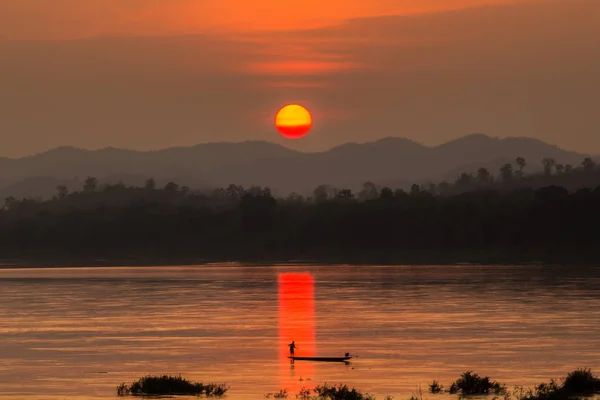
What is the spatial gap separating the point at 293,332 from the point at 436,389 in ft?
91.8

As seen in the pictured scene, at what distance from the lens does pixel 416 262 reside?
192 metres

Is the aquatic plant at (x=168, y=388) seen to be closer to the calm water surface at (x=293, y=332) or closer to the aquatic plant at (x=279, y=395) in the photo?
the calm water surface at (x=293, y=332)

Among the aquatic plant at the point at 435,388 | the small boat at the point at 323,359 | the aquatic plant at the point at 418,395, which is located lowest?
the aquatic plant at the point at 418,395

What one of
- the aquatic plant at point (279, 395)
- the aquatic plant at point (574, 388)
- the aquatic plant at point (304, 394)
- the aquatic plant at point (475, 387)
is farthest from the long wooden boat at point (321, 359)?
the aquatic plant at point (574, 388)

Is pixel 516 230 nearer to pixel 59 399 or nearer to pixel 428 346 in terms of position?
pixel 428 346

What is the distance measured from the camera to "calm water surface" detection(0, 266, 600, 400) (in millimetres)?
48375

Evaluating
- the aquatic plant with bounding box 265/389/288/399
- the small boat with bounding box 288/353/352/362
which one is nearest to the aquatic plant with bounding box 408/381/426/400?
the aquatic plant with bounding box 265/389/288/399

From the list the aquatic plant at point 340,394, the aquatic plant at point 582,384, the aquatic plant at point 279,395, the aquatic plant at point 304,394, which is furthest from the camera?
the aquatic plant at point 279,395

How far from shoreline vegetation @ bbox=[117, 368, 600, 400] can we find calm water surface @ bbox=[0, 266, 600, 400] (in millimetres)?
1016

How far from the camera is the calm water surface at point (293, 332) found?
159 ft

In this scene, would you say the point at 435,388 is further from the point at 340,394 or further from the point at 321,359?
the point at 321,359

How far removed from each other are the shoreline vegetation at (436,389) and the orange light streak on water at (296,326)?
8.12 feet

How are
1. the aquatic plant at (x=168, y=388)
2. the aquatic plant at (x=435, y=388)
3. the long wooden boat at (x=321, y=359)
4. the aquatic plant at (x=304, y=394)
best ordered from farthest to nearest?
1. the long wooden boat at (x=321, y=359)
2. the aquatic plant at (x=435, y=388)
3. the aquatic plant at (x=168, y=388)
4. the aquatic plant at (x=304, y=394)

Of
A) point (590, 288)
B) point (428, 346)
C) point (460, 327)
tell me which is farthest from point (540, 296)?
point (428, 346)
